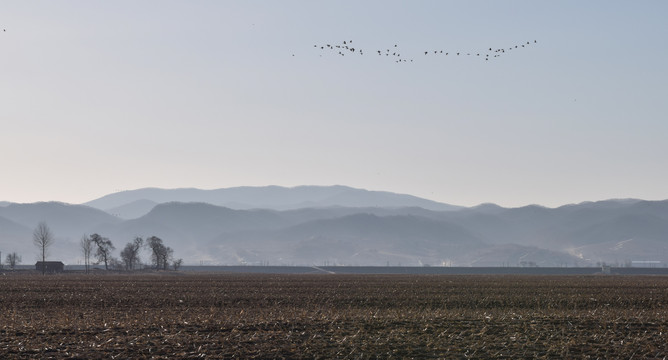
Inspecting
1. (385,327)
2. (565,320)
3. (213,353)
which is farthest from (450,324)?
(213,353)

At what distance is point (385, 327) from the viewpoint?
4178 centimetres

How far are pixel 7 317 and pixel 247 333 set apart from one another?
20.2 m

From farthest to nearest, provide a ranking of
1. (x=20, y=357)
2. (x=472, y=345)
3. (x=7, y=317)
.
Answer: (x=7, y=317) → (x=472, y=345) → (x=20, y=357)

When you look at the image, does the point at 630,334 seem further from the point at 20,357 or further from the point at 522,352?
the point at 20,357

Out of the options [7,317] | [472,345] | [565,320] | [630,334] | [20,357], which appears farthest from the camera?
[7,317]

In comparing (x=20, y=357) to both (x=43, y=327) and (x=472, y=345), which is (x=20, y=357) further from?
(x=472, y=345)

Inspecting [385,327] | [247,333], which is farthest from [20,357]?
[385,327]

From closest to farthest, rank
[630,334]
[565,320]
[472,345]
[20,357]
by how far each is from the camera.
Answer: [20,357]
[472,345]
[630,334]
[565,320]

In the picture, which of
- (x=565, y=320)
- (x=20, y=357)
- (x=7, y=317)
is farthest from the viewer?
(x=7, y=317)

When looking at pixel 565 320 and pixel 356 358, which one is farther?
pixel 565 320

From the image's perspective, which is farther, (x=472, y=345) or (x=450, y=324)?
(x=450, y=324)

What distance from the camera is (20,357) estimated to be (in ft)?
114

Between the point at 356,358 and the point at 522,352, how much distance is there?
7.05 m

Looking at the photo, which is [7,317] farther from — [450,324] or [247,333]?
[450,324]
